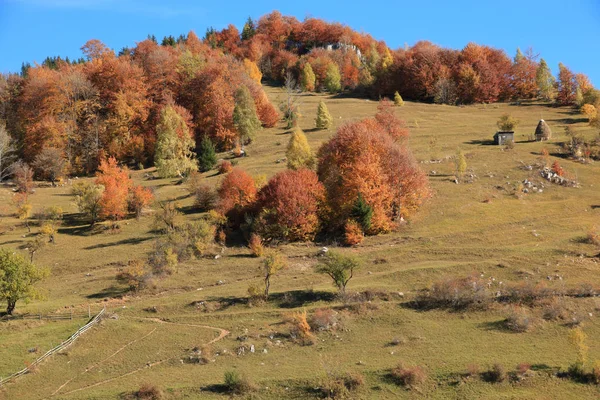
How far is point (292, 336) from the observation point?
147ft

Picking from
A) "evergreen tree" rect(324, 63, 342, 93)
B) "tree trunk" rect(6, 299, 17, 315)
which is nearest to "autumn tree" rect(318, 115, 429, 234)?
"tree trunk" rect(6, 299, 17, 315)

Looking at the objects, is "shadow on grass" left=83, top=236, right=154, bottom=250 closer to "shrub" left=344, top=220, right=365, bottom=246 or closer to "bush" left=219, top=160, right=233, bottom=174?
"shrub" left=344, top=220, right=365, bottom=246

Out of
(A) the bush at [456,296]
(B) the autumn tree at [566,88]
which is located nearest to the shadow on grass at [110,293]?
(A) the bush at [456,296]

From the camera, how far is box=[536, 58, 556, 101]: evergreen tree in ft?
463

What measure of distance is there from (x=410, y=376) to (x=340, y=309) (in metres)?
12.0

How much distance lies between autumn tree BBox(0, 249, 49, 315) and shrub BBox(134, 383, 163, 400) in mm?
19691

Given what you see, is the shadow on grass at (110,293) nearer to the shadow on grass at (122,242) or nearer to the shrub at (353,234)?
the shadow on grass at (122,242)

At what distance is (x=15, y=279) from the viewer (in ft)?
164

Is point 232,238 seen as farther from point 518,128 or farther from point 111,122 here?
point 518,128

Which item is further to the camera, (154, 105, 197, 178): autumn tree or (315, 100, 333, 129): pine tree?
(315, 100, 333, 129): pine tree

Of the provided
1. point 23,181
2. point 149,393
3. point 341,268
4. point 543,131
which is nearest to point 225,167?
point 23,181

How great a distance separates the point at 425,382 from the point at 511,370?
233 inches

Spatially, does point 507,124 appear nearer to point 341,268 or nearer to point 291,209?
point 291,209

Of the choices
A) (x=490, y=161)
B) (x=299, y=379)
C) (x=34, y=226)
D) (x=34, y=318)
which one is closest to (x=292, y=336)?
(x=299, y=379)
